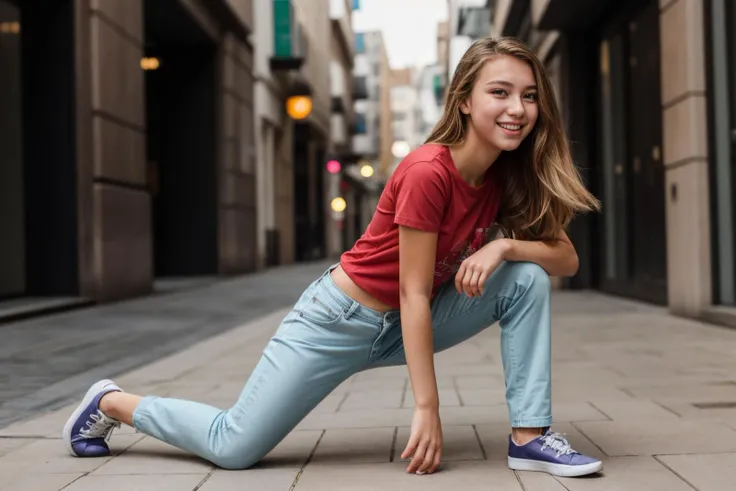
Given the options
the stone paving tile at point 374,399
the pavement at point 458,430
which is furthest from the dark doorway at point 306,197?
the stone paving tile at point 374,399

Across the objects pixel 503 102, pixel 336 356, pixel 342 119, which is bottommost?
pixel 336 356

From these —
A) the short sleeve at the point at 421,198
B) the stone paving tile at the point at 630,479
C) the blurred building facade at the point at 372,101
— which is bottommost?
the stone paving tile at the point at 630,479

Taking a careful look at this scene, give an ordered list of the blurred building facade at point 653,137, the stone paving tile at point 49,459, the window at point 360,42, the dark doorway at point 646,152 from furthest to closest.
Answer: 1. the window at point 360,42
2. the dark doorway at point 646,152
3. the blurred building facade at point 653,137
4. the stone paving tile at point 49,459

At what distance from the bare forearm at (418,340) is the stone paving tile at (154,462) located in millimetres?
810

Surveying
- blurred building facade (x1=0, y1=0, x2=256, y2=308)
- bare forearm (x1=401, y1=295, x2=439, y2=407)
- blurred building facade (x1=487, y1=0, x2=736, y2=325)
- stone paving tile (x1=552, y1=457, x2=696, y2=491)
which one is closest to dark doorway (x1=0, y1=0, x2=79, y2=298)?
blurred building facade (x1=0, y1=0, x2=256, y2=308)

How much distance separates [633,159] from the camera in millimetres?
9555

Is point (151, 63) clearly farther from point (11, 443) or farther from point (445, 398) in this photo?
point (11, 443)

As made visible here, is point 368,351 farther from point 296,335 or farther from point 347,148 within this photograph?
point 347,148

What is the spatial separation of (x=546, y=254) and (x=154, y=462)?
1.52 meters

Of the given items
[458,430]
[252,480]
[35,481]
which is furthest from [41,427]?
[458,430]

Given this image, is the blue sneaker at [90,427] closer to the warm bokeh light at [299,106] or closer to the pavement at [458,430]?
the pavement at [458,430]

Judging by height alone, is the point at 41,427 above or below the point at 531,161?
below

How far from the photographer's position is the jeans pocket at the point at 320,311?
279 cm

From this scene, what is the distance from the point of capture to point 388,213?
274 cm
